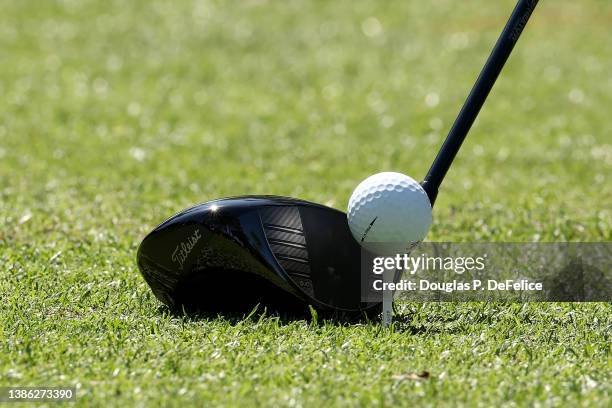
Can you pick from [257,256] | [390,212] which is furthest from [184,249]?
[390,212]

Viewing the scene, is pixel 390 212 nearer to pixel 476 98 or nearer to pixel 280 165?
Answer: pixel 476 98

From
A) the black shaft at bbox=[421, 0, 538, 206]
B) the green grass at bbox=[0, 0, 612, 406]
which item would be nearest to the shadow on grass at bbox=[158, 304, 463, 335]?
the green grass at bbox=[0, 0, 612, 406]

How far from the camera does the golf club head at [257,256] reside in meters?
4.39

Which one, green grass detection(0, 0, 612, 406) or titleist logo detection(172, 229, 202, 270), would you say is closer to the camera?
green grass detection(0, 0, 612, 406)

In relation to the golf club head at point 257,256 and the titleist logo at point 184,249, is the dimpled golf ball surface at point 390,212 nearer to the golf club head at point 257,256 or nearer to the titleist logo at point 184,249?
the golf club head at point 257,256

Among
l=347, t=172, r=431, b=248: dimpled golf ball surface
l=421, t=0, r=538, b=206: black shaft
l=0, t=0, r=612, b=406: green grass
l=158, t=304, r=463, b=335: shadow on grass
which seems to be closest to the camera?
l=0, t=0, r=612, b=406: green grass

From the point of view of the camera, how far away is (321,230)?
454cm

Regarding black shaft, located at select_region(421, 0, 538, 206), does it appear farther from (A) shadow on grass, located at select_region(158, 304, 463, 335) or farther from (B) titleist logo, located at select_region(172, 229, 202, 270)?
(B) titleist logo, located at select_region(172, 229, 202, 270)

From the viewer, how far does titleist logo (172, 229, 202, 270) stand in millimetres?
4434

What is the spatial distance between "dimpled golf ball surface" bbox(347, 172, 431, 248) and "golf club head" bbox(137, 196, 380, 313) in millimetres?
147

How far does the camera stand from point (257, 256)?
14.3ft

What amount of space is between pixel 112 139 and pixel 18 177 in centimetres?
191

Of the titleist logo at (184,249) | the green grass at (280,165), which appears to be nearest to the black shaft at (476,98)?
the green grass at (280,165)

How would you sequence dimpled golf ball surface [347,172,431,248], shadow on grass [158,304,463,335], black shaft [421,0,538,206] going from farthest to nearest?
black shaft [421,0,538,206], shadow on grass [158,304,463,335], dimpled golf ball surface [347,172,431,248]
